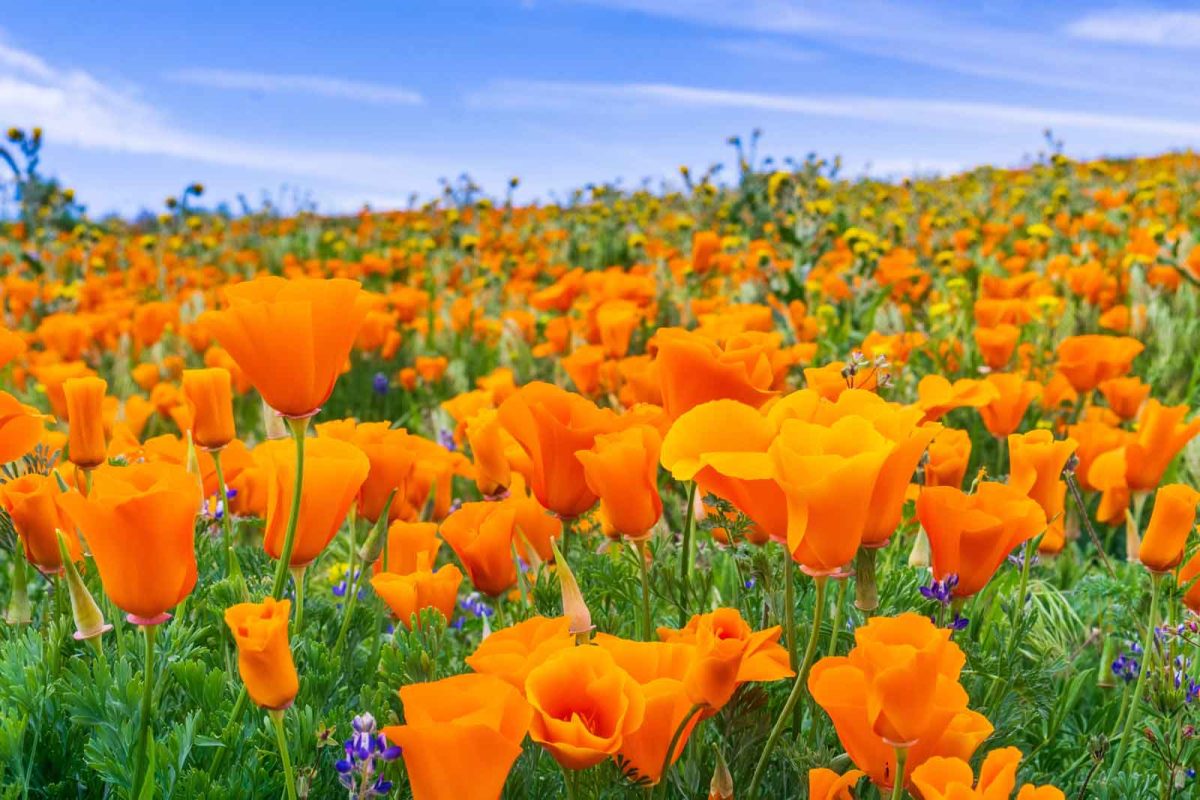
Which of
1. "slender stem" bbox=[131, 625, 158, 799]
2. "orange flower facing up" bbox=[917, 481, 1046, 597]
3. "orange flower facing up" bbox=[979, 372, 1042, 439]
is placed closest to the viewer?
"slender stem" bbox=[131, 625, 158, 799]

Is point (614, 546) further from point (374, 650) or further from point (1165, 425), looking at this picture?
point (1165, 425)

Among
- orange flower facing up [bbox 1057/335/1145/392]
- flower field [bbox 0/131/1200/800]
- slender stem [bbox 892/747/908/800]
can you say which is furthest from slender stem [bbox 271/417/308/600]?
orange flower facing up [bbox 1057/335/1145/392]

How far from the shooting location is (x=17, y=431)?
1.41 metres

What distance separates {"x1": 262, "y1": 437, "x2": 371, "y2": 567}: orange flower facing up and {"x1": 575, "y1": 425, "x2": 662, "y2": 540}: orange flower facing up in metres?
0.27

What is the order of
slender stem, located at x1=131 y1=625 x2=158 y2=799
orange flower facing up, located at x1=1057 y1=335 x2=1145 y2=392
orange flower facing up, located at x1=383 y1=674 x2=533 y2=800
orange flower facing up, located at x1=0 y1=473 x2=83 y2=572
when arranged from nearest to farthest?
1. orange flower facing up, located at x1=383 y1=674 x2=533 y2=800
2. slender stem, located at x1=131 y1=625 x2=158 y2=799
3. orange flower facing up, located at x1=0 y1=473 x2=83 y2=572
4. orange flower facing up, located at x1=1057 y1=335 x2=1145 y2=392

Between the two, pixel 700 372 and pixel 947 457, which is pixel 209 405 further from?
pixel 947 457

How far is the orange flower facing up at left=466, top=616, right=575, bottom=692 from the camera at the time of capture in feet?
3.25

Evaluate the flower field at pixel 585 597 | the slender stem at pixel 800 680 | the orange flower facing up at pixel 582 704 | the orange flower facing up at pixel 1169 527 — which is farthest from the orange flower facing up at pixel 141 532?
the orange flower facing up at pixel 1169 527

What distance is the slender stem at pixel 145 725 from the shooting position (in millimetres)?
1105

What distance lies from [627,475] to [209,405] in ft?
2.37

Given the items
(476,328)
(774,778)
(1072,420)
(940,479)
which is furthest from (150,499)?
(476,328)

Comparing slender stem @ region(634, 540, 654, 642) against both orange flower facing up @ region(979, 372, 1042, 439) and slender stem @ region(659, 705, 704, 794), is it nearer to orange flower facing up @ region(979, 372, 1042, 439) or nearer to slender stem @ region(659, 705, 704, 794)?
slender stem @ region(659, 705, 704, 794)

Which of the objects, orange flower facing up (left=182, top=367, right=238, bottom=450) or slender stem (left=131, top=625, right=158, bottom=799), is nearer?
slender stem (left=131, top=625, right=158, bottom=799)

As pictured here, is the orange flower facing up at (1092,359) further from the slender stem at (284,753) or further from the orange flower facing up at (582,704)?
the slender stem at (284,753)
